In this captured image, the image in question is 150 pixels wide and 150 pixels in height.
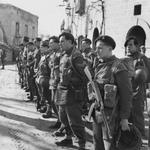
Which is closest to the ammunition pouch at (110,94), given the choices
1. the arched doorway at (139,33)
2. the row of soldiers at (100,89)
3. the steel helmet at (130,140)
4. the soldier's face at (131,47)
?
the row of soldiers at (100,89)

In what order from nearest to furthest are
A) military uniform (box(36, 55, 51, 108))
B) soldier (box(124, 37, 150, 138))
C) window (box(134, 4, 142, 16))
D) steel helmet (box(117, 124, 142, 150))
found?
steel helmet (box(117, 124, 142, 150)) < soldier (box(124, 37, 150, 138)) < military uniform (box(36, 55, 51, 108)) < window (box(134, 4, 142, 16))

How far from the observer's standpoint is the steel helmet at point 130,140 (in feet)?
10.7

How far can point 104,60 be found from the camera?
11.4 ft

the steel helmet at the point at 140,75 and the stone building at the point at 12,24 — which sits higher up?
the stone building at the point at 12,24

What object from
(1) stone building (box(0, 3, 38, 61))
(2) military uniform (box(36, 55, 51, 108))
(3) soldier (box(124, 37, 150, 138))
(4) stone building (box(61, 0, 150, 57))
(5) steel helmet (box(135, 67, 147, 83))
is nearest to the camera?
(5) steel helmet (box(135, 67, 147, 83))

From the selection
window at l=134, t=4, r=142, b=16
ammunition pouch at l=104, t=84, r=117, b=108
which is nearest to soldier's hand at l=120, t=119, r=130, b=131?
ammunition pouch at l=104, t=84, r=117, b=108

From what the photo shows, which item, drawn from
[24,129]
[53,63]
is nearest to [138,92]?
[53,63]

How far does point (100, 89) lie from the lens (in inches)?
136

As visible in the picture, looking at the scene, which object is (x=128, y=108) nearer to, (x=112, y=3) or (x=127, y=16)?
(x=127, y=16)

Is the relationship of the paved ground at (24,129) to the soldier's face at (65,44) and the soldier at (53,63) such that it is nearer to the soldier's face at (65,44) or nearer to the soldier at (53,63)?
the soldier at (53,63)

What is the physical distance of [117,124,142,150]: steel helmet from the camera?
3250 mm

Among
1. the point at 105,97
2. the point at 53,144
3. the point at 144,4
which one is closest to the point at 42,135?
the point at 53,144

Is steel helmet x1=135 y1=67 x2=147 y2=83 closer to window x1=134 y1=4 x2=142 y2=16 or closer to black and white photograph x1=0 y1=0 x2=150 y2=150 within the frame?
black and white photograph x1=0 y1=0 x2=150 y2=150

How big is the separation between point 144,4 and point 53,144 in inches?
371
